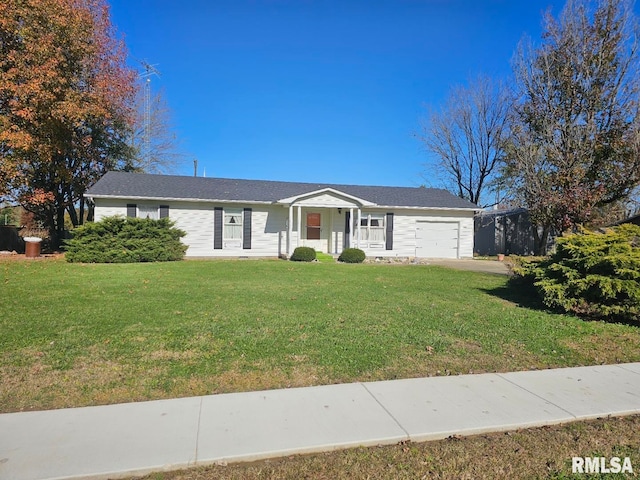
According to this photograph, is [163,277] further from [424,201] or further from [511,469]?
[424,201]

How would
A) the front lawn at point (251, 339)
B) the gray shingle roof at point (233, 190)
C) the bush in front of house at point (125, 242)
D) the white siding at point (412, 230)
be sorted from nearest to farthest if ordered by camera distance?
the front lawn at point (251, 339)
the bush in front of house at point (125, 242)
the gray shingle roof at point (233, 190)
the white siding at point (412, 230)

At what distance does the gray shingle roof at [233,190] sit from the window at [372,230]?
91 centimetres

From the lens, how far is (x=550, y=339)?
232 inches

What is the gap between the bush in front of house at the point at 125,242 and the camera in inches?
623

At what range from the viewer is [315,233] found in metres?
21.5

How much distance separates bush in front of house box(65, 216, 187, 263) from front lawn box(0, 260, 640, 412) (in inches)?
249

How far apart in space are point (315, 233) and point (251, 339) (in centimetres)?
1618

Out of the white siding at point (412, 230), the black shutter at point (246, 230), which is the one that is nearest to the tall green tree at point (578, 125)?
the white siding at point (412, 230)

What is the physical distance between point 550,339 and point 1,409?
258 inches

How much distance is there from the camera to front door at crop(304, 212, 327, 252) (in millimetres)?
21328

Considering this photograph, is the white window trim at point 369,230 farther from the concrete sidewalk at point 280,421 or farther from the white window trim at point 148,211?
the concrete sidewalk at point 280,421

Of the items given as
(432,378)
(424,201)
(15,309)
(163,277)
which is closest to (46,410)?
(432,378)

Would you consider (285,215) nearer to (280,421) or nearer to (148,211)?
(148,211)

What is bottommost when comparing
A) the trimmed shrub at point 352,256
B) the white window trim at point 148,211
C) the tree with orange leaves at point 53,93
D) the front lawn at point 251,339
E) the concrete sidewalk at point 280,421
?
the concrete sidewalk at point 280,421
